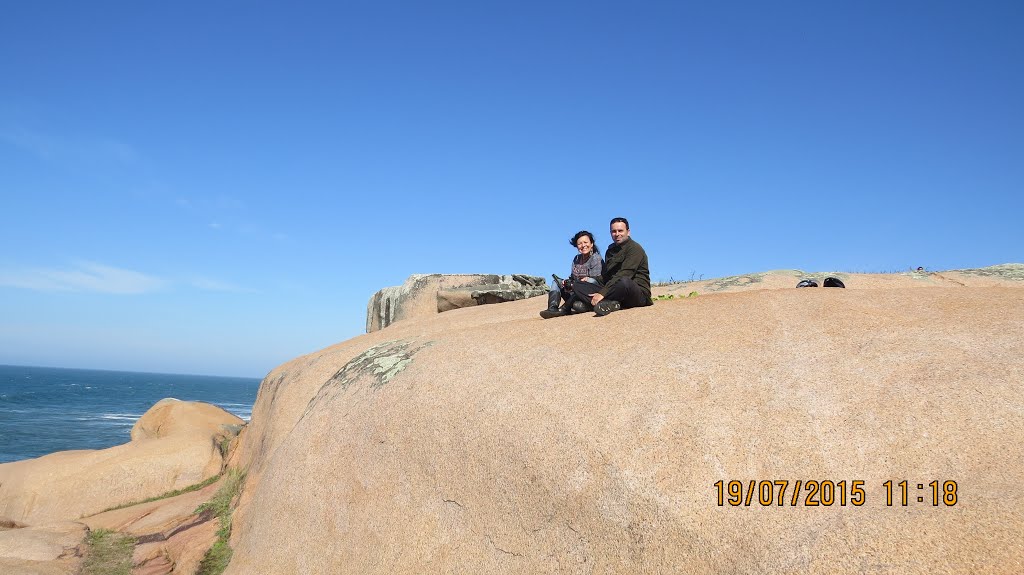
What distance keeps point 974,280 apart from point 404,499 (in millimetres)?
18742

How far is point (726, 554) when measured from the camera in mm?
4887

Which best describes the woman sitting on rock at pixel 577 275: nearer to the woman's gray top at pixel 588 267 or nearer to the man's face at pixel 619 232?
the woman's gray top at pixel 588 267

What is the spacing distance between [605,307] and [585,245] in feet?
6.13

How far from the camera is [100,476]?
13.6 m

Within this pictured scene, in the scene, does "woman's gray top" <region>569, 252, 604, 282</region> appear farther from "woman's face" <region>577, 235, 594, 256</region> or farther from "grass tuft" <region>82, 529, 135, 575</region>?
"grass tuft" <region>82, 529, 135, 575</region>

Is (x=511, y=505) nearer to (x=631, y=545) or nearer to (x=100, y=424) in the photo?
(x=631, y=545)

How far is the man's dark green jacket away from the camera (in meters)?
10.6

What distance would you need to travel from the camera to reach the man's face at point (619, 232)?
10766 millimetres

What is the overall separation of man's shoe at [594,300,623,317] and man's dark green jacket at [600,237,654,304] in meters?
0.50

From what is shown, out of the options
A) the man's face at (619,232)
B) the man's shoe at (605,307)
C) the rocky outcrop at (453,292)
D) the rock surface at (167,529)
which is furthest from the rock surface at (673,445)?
the rocky outcrop at (453,292)

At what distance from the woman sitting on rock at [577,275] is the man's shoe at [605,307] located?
856 millimetres

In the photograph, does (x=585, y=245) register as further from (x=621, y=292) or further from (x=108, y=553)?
(x=108, y=553)

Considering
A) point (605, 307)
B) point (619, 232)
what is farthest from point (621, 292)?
point (619, 232)
